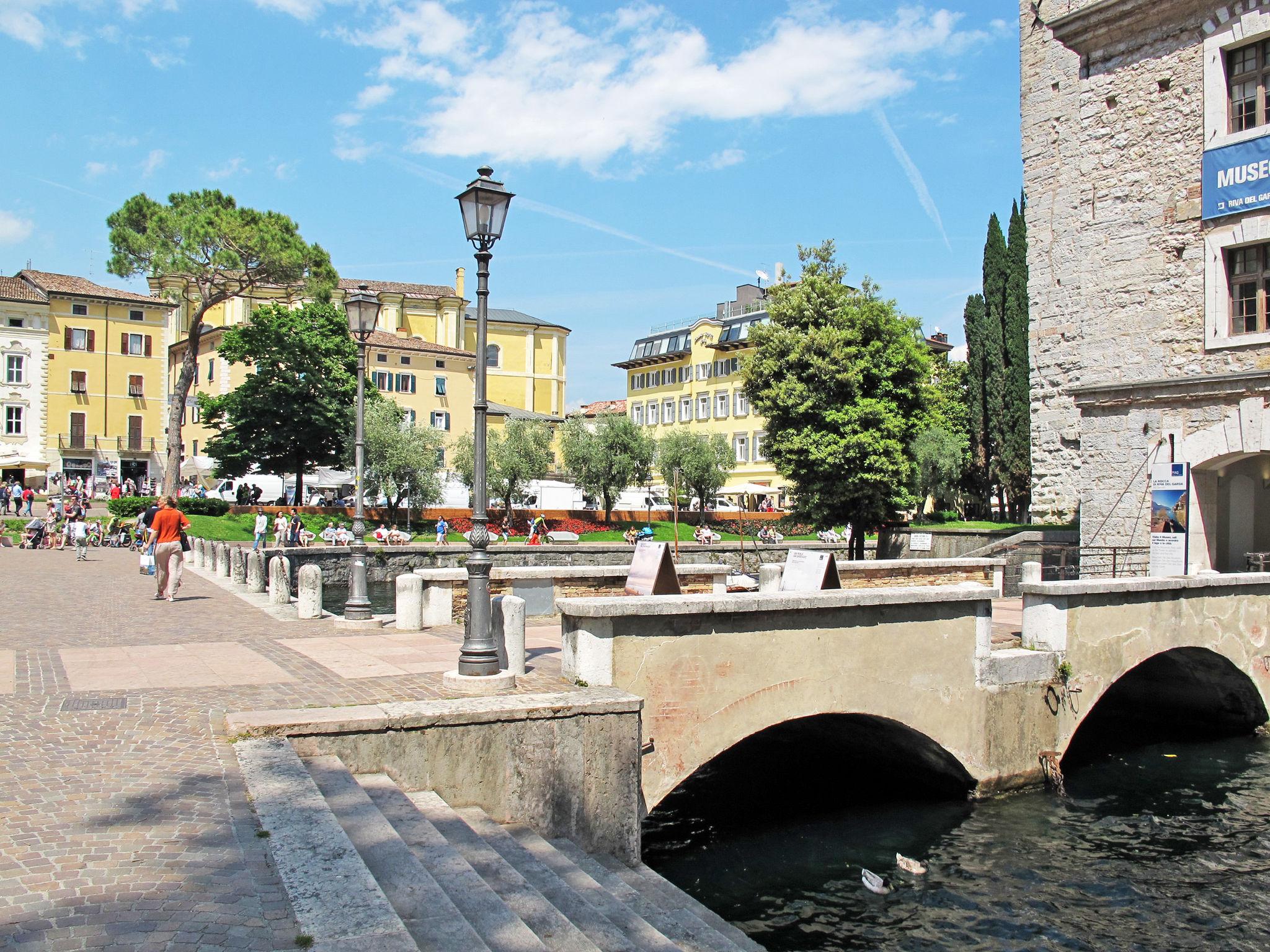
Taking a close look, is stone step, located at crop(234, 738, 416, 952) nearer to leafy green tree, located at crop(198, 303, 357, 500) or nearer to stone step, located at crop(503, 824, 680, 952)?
stone step, located at crop(503, 824, 680, 952)

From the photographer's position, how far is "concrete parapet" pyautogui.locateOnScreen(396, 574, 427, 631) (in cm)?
1382

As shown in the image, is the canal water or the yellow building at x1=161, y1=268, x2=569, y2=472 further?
the yellow building at x1=161, y1=268, x2=569, y2=472

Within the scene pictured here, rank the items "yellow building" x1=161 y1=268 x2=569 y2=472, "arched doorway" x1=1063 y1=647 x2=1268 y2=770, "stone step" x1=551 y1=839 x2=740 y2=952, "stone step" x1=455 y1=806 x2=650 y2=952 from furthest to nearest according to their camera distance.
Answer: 1. "yellow building" x1=161 y1=268 x2=569 y2=472
2. "arched doorway" x1=1063 y1=647 x2=1268 y2=770
3. "stone step" x1=551 y1=839 x2=740 y2=952
4. "stone step" x1=455 y1=806 x2=650 y2=952

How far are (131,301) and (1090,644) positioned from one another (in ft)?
216

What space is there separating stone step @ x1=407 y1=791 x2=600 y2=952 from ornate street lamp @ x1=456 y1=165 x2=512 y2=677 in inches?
69.3

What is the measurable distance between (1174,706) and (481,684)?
1403 centimetres

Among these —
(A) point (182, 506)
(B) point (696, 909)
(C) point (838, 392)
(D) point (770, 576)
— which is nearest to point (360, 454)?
(D) point (770, 576)

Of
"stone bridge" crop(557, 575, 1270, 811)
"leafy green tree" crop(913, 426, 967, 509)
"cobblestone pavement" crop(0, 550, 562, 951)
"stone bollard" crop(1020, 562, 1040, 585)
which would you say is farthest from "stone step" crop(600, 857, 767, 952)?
"leafy green tree" crop(913, 426, 967, 509)

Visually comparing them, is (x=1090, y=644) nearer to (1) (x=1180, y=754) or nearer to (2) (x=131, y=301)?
(1) (x=1180, y=754)

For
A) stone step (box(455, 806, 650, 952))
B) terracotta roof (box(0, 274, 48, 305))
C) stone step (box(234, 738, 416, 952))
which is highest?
terracotta roof (box(0, 274, 48, 305))

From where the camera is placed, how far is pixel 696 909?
23.9ft

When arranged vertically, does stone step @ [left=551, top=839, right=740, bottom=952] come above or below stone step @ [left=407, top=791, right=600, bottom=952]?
below

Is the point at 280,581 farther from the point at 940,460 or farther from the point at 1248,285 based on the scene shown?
the point at 940,460

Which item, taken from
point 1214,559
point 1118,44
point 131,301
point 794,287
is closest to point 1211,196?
point 1118,44
